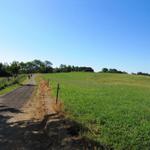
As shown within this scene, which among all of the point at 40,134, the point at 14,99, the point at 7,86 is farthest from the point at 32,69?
the point at 40,134

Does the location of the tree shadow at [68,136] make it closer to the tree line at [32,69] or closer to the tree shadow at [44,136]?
the tree shadow at [44,136]

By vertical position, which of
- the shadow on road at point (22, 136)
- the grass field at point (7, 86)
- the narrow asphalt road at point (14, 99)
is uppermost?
the grass field at point (7, 86)

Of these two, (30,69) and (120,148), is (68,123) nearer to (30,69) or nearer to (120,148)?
(120,148)

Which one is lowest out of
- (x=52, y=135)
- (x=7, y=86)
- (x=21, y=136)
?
(x=21, y=136)

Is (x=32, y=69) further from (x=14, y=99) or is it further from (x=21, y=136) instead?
(x=21, y=136)

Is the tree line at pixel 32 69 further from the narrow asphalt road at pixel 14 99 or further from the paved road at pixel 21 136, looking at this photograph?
the paved road at pixel 21 136

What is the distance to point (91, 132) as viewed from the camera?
11109mm

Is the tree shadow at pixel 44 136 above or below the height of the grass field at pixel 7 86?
below

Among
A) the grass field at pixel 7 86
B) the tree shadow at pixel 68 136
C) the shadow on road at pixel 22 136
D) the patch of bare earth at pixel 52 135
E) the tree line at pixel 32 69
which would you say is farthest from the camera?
the tree line at pixel 32 69

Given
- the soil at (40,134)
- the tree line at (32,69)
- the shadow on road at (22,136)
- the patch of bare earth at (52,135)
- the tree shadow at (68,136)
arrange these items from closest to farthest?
the tree shadow at (68,136) < the patch of bare earth at (52,135) < the soil at (40,134) < the shadow on road at (22,136) < the tree line at (32,69)

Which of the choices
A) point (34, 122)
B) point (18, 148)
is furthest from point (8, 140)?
point (34, 122)

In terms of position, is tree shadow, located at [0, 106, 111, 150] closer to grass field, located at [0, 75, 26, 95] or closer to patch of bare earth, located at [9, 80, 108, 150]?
patch of bare earth, located at [9, 80, 108, 150]

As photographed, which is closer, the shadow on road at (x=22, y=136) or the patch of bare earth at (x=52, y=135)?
the patch of bare earth at (x=52, y=135)

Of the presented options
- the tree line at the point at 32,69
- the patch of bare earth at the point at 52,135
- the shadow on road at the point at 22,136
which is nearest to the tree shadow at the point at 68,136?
the patch of bare earth at the point at 52,135
